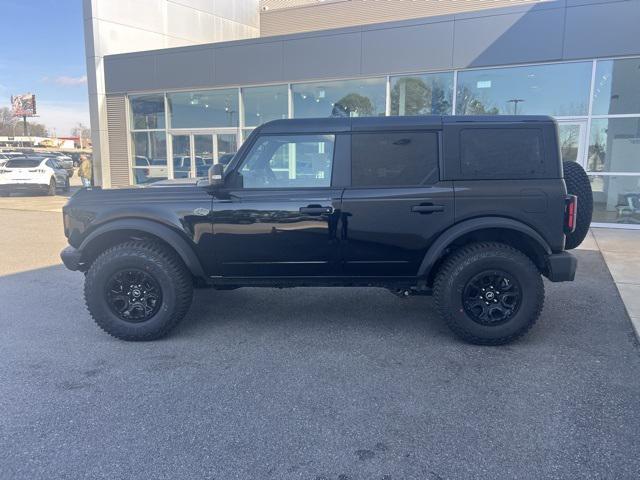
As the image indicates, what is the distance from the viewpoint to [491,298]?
4.15m

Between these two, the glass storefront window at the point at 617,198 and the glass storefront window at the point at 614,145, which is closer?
the glass storefront window at the point at 614,145

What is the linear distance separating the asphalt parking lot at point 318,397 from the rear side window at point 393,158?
1426 millimetres

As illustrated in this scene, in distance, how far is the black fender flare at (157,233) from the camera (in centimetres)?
417

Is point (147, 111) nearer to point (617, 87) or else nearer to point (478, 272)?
point (617, 87)

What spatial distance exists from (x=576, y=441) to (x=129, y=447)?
8.37 feet

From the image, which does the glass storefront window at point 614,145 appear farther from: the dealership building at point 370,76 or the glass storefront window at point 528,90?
the glass storefront window at point 528,90

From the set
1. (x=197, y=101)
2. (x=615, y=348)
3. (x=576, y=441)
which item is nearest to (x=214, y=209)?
(x=576, y=441)

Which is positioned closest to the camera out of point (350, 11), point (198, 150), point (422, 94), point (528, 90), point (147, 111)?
point (528, 90)

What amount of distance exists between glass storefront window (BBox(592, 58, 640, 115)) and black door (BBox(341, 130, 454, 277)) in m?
8.22

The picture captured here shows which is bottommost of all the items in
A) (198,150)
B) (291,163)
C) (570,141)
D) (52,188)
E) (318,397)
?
(318,397)

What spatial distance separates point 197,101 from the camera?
1501 cm

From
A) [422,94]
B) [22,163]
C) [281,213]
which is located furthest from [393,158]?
[22,163]

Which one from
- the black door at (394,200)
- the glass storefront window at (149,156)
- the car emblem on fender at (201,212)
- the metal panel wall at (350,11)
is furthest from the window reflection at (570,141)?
the glass storefront window at (149,156)

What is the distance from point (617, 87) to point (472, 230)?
8.49m
